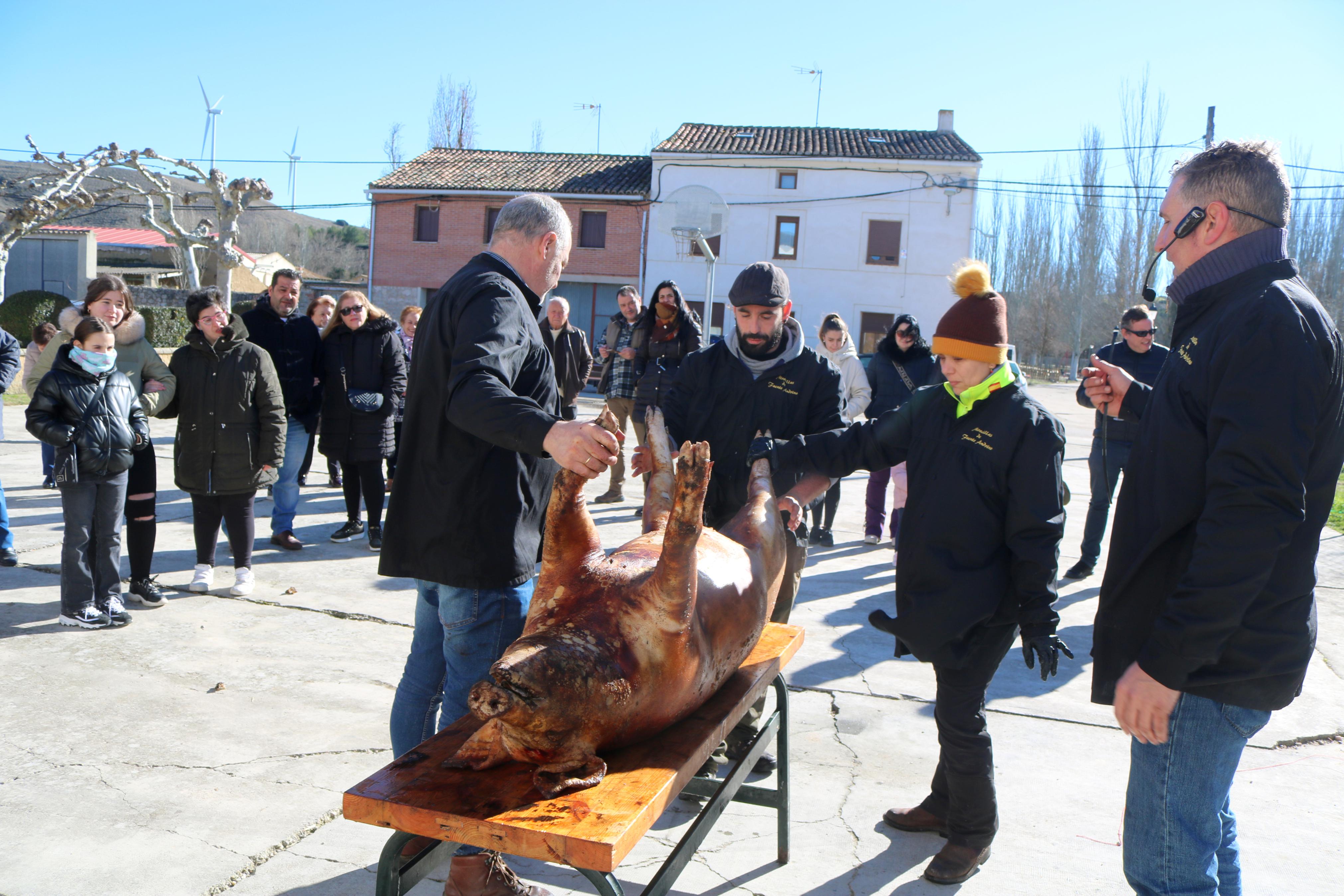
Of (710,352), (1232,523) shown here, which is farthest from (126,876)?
(1232,523)

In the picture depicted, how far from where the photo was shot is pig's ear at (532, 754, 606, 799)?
183 cm

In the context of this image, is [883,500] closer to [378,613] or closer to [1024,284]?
[378,613]

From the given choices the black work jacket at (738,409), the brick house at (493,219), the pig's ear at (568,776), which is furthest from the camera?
the brick house at (493,219)

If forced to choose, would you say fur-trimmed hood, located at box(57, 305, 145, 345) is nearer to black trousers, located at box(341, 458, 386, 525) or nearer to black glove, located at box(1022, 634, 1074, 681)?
black trousers, located at box(341, 458, 386, 525)

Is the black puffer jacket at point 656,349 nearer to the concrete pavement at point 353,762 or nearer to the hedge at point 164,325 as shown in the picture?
the concrete pavement at point 353,762

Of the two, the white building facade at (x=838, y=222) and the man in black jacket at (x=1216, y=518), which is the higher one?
the white building facade at (x=838, y=222)

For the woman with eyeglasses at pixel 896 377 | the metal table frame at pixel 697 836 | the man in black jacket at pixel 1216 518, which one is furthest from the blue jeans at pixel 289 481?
the man in black jacket at pixel 1216 518

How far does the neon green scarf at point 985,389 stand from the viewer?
2838mm


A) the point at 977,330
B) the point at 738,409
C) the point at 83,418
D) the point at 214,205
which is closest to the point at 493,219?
the point at 214,205

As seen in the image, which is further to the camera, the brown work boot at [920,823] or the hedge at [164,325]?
the hedge at [164,325]

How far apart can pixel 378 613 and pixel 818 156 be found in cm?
2408

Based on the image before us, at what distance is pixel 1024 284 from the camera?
51.7m

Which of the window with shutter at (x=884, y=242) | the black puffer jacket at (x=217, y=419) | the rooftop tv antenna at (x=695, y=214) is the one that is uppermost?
the window with shutter at (x=884, y=242)

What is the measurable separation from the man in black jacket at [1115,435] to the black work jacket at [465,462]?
4598mm
